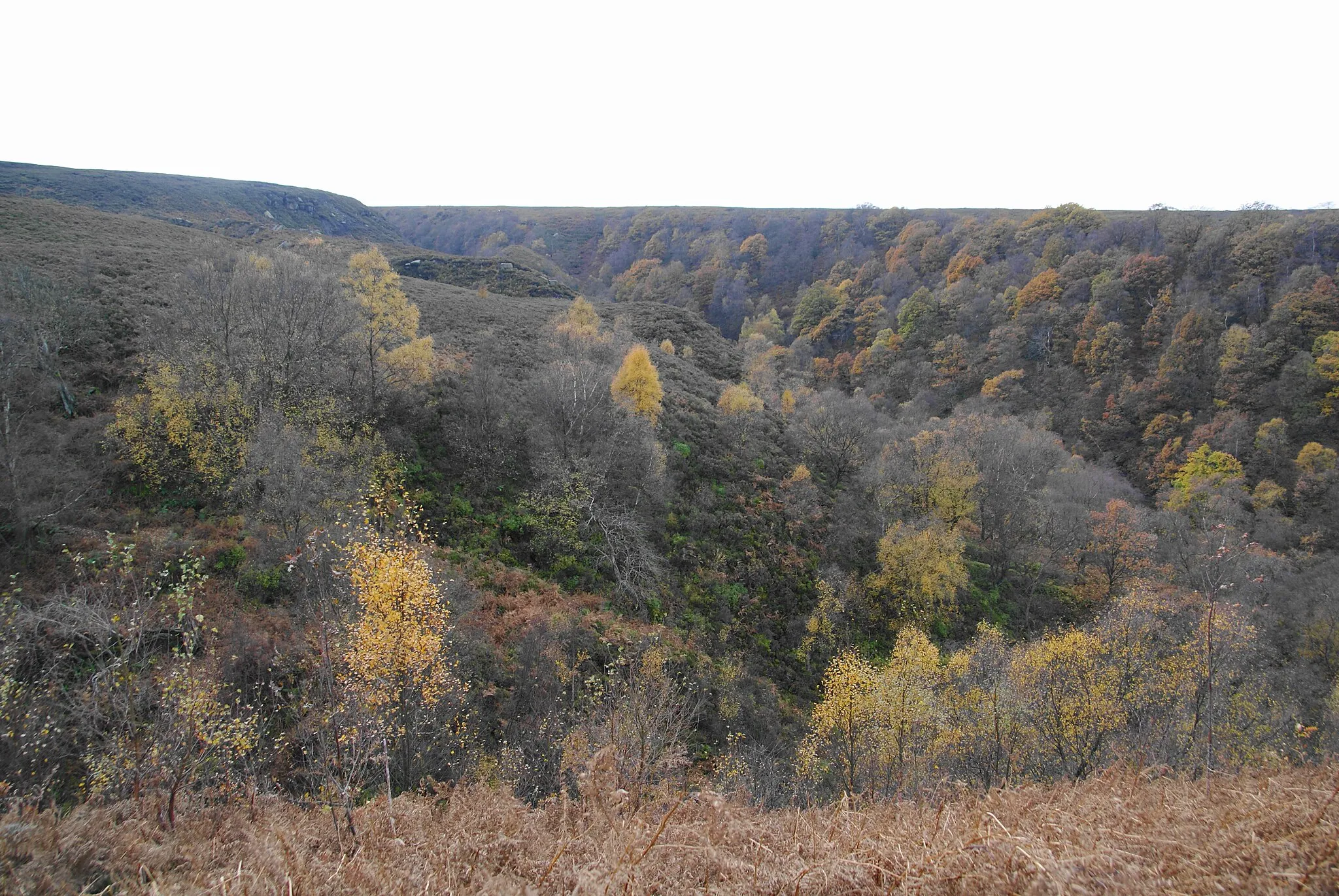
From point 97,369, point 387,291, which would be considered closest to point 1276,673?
point 387,291

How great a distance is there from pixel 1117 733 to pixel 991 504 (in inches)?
890

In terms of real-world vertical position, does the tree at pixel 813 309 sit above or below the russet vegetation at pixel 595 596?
above

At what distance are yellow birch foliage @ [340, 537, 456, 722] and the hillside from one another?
7539cm

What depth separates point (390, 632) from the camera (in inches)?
414

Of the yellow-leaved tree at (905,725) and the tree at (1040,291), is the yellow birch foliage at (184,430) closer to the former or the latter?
the yellow-leaved tree at (905,725)

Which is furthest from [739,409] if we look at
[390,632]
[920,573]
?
[390,632]

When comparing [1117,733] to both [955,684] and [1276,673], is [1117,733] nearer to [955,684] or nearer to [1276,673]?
[955,684]

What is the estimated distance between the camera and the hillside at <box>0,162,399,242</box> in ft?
206

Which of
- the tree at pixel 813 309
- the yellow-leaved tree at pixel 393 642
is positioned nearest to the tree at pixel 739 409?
the yellow-leaved tree at pixel 393 642

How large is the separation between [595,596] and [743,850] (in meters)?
18.7

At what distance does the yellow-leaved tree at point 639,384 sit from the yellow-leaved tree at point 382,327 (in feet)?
34.0

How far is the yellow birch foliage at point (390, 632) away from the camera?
33.8ft

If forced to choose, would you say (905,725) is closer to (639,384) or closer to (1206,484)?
(639,384)

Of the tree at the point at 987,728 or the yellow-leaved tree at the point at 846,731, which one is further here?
the yellow-leaved tree at the point at 846,731
